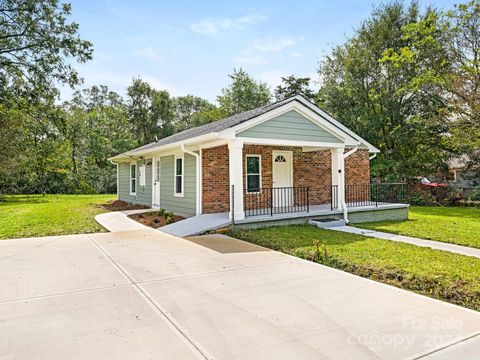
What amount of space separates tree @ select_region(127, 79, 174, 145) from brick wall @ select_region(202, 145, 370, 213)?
92.0 feet

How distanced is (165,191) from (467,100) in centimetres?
1537

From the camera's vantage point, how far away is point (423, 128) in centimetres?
1959

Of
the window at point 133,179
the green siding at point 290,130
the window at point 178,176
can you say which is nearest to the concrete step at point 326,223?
the green siding at point 290,130

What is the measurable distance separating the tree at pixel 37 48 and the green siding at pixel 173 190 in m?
6.79

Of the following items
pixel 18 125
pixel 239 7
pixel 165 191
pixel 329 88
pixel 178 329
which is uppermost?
pixel 329 88

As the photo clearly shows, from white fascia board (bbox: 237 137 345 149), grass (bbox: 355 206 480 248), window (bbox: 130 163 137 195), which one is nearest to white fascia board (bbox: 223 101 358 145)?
white fascia board (bbox: 237 137 345 149)

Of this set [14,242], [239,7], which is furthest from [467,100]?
[14,242]

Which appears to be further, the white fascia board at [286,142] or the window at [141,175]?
the window at [141,175]

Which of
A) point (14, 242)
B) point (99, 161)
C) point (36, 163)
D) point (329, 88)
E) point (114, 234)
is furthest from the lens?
point (99, 161)

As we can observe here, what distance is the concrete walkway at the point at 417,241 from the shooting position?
665 cm

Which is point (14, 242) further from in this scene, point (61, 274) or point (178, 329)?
point (178, 329)

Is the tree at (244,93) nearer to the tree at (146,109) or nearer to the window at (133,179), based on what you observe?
the tree at (146,109)

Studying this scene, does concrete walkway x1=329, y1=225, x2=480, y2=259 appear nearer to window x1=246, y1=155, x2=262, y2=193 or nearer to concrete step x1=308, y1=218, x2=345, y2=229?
concrete step x1=308, y1=218, x2=345, y2=229

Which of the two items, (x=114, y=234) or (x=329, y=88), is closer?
(x=114, y=234)
